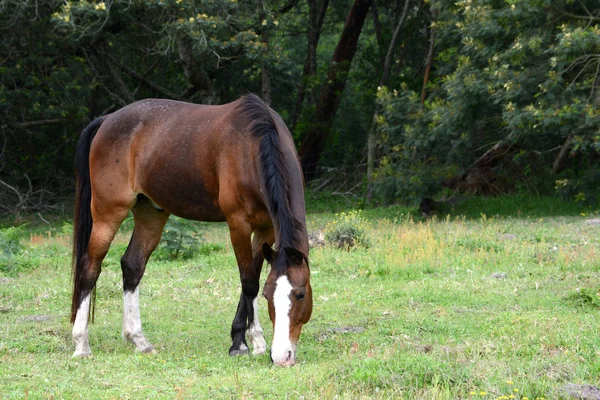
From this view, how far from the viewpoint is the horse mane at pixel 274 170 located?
18.0 feet

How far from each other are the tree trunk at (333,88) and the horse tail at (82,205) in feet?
50.0

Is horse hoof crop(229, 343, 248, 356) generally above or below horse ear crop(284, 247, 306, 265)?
below

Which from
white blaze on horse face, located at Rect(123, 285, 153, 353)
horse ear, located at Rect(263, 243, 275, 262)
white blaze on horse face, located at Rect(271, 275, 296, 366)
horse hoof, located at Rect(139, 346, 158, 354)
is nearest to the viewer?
white blaze on horse face, located at Rect(271, 275, 296, 366)

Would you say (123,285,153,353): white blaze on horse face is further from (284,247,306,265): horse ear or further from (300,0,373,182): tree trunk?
(300,0,373,182): tree trunk

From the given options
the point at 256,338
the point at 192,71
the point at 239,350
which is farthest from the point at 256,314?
the point at 192,71

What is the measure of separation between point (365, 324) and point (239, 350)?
4.93 ft

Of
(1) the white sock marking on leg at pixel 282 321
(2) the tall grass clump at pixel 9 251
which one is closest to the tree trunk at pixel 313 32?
(2) the tall grass clump at pixel 9 251

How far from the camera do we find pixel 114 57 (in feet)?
68.5

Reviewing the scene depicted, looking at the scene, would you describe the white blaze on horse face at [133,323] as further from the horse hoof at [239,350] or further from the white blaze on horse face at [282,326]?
the white blaze on horse face at [282,326]

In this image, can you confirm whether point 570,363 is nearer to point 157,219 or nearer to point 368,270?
point 157,219

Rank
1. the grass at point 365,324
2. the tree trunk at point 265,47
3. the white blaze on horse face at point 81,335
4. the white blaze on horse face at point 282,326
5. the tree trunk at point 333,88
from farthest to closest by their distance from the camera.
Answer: the tree trunk at point 333,88 → the tree trunk at point 265,47 → the white blaze on horse face at point 81,335 → the white blaze on horse face at point 282,326 → the grass at point 365,324

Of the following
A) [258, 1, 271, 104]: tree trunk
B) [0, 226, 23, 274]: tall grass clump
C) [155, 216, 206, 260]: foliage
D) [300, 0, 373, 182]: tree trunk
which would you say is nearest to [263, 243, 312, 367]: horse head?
[155, 216, 206, 260]: foliage

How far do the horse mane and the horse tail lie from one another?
5.66ft

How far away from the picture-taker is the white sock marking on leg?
5105 millimetres
